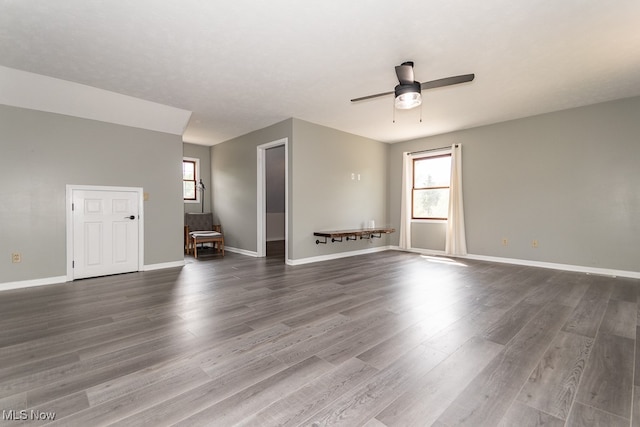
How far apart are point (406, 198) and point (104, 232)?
19.3ft

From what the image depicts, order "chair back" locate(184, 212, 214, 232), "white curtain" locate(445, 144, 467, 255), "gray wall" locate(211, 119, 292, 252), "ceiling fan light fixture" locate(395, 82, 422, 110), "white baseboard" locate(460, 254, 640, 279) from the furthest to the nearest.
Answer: "chair back" locate(184, 212, 214, 232), "gray wall" locate(211, 119, 292, 252), "white curtain" locate(445, 144, 467, 255), "white baseboard" locate(460, 254, 640, 279), "ceiling fan light fixture" locate(395, 82, 422, 110)

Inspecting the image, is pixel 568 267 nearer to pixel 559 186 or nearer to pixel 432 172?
pixel 559 186

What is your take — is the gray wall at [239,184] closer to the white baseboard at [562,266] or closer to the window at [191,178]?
the window at [191,178]

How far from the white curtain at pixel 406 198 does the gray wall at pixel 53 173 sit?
5086 millimetres

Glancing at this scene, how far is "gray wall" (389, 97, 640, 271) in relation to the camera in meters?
4.29

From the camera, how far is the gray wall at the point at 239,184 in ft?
19.6

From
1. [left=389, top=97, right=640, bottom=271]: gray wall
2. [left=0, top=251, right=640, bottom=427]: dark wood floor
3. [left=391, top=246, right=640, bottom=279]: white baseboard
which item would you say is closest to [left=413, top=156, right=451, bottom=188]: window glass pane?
[left=389, top=97, right=640, bottom=271]: gray wall

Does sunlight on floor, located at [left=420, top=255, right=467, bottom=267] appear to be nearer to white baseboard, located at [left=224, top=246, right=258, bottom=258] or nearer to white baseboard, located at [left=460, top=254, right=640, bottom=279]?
white baseboard, located at [left=460, top=254, right=640, bottom=279]

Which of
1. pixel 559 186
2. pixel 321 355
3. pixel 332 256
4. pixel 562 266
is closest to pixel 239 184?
pixel 332 256

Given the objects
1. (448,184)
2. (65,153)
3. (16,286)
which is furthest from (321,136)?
(16,286)

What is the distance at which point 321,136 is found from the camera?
5.56m

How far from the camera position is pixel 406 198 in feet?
22.1

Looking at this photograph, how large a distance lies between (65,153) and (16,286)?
72.9 inches

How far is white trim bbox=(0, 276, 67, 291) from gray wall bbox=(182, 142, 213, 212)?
3253mm
